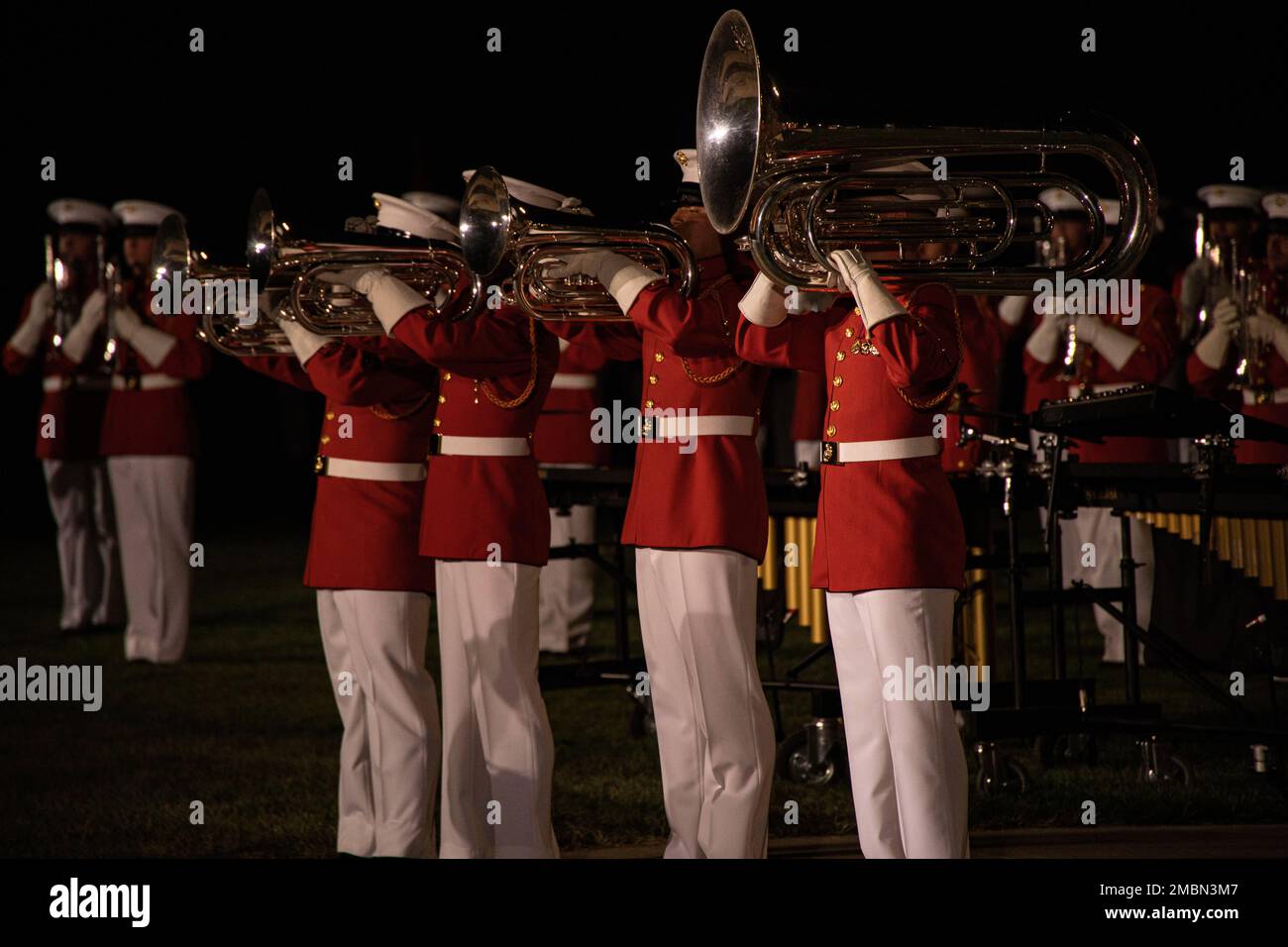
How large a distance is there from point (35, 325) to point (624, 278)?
6032 millimetres

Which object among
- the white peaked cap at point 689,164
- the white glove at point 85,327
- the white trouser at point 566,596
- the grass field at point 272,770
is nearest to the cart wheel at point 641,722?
the grass field at point 272,770

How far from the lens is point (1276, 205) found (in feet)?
21.0

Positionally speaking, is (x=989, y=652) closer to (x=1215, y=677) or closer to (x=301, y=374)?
(x=1215, y=677)

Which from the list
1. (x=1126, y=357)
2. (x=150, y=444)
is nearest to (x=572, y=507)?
(x=150, y=444)

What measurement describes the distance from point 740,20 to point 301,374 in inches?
84.6

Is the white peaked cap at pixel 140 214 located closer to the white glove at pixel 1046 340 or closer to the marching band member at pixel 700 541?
the white glove at pixel 1046 340

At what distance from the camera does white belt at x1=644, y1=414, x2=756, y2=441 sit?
180 inches

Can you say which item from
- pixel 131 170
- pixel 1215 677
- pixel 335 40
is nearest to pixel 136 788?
pixel 1215 677

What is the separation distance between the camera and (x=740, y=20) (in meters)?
3.85

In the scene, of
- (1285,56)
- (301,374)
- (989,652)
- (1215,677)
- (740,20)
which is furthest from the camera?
(1285,56)

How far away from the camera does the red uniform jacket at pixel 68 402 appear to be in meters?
9.12

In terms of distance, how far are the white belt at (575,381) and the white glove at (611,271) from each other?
3670mm

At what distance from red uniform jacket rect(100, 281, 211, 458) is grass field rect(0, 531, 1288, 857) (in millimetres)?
1142

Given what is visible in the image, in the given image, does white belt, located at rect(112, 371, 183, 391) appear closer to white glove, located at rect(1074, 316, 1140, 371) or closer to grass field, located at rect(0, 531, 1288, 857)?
grass field, located at rect(0, 531, 1288, 857)
